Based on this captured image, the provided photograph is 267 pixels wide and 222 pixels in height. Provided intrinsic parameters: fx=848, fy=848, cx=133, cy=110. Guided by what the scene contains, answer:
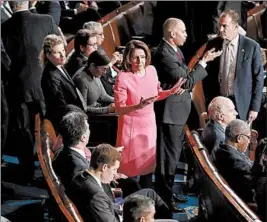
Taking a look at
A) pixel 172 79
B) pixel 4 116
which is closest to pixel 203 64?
pixel 172 79

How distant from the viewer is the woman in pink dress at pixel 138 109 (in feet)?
15.8

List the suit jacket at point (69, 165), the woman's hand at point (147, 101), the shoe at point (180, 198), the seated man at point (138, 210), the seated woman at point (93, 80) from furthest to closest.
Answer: the shoe at point (180, 198), the seated woman at point (93, 80), the woman's hand at point (147, 101), the suit jacket at point (69, 165), the seated man at point (138, 210)

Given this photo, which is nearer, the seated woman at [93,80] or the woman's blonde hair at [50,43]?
the woman's blonde hair at [50,43]

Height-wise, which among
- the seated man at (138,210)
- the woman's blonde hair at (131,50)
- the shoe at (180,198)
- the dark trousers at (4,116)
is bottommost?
the shoe at (180,198)

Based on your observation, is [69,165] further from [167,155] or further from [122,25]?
[122,25]

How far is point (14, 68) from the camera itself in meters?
5.77

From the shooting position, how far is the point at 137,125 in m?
4.96

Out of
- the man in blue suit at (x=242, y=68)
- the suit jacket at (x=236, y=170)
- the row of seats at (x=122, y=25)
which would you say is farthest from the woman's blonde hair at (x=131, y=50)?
the row of seats at (x=122, y=25)

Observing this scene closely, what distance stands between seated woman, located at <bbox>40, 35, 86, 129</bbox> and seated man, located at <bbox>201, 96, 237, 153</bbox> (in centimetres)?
75

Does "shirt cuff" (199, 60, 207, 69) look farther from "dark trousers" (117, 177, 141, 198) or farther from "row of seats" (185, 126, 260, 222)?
"dark trousers" (117, 177, 141, 198)

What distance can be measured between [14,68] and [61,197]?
2010 millimetres

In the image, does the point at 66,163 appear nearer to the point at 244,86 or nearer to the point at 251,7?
the point at 244,86

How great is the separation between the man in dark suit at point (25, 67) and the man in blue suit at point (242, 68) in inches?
45.5

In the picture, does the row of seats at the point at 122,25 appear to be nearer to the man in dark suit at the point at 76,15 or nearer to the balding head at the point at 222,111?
the man in dark suit at the point at 76,15
